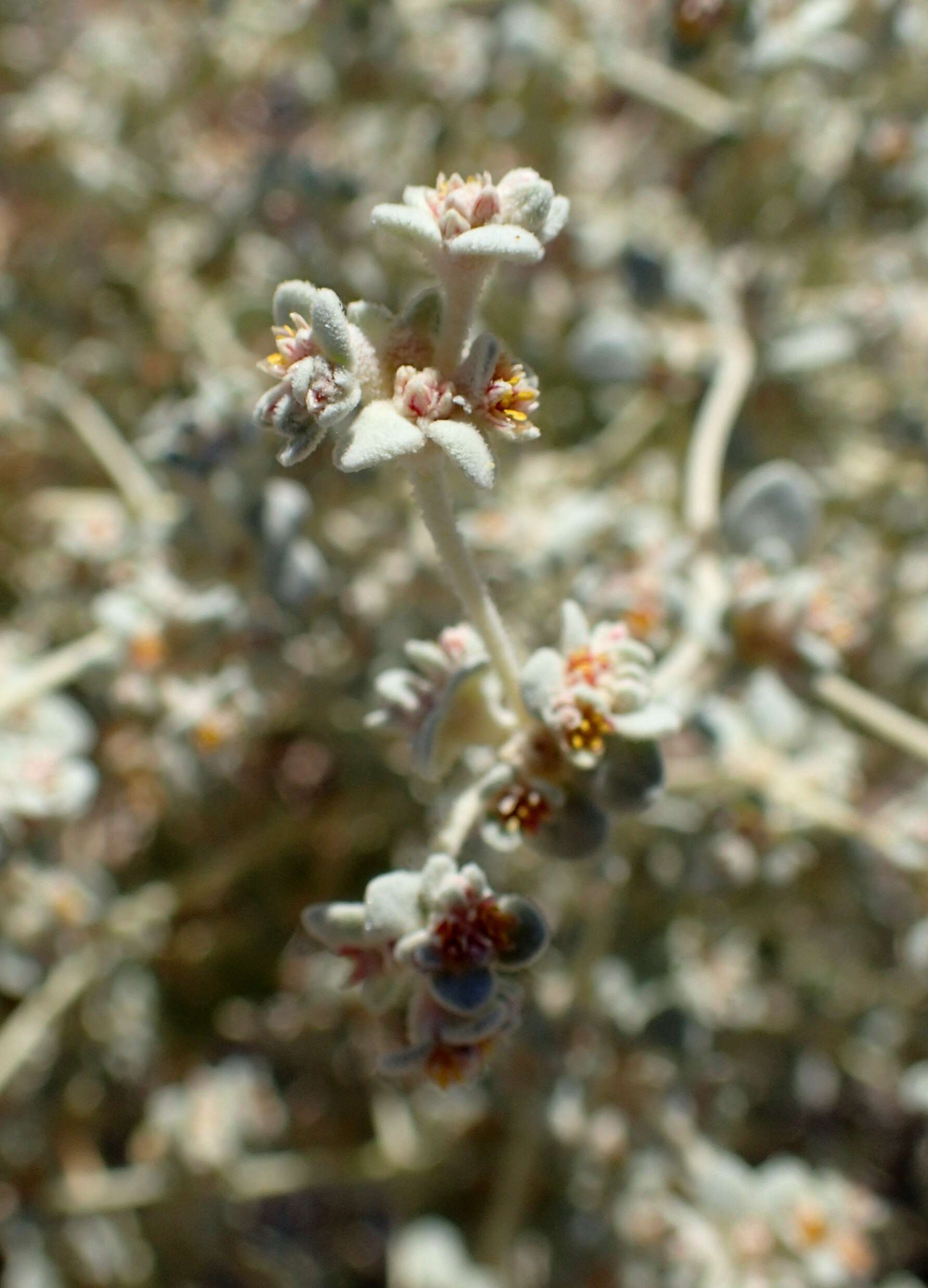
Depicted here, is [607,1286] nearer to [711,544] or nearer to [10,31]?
[711,544]

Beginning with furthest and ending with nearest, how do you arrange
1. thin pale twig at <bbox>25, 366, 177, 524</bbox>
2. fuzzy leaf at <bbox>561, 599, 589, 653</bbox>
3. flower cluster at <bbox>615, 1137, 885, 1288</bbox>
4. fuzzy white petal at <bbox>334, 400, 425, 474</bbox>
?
thin pale twig at <bbox>25, 366, 177, 524</bbox> < flower cluster at <bbox>615, 1137, 885, 1288</bbox> < fuzzy leaf at <bbox>561, 599, 589, 653</bbox> < fuzzy white petal at <bbox>334, 400, 425, 474</bbox>

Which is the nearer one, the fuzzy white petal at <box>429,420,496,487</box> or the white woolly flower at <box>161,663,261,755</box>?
the fuzzy white petal at <box>429,420,496,487</box>

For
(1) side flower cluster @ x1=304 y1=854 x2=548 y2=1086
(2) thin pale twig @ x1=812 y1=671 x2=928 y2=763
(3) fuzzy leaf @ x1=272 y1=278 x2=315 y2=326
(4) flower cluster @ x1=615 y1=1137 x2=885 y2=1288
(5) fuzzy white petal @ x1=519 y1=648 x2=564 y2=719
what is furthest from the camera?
(4) flower cluster @ x1=615 y1=1137 x2=885 y2=1288

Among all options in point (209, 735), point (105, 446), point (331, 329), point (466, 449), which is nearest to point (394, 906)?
point (466, 449)

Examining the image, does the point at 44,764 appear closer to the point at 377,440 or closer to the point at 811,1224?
the point at 377,440

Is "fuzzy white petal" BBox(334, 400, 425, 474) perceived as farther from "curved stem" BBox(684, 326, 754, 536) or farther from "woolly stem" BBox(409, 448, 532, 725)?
"curved stem" BBox(684, 326, 754, 536)

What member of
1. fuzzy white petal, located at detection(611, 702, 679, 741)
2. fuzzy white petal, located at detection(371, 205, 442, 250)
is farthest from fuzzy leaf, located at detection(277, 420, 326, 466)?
fuzzy white petal, located at detection(611, 702, 679, 741)

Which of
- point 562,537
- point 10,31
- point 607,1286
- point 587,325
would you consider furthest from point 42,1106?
point 10,31
